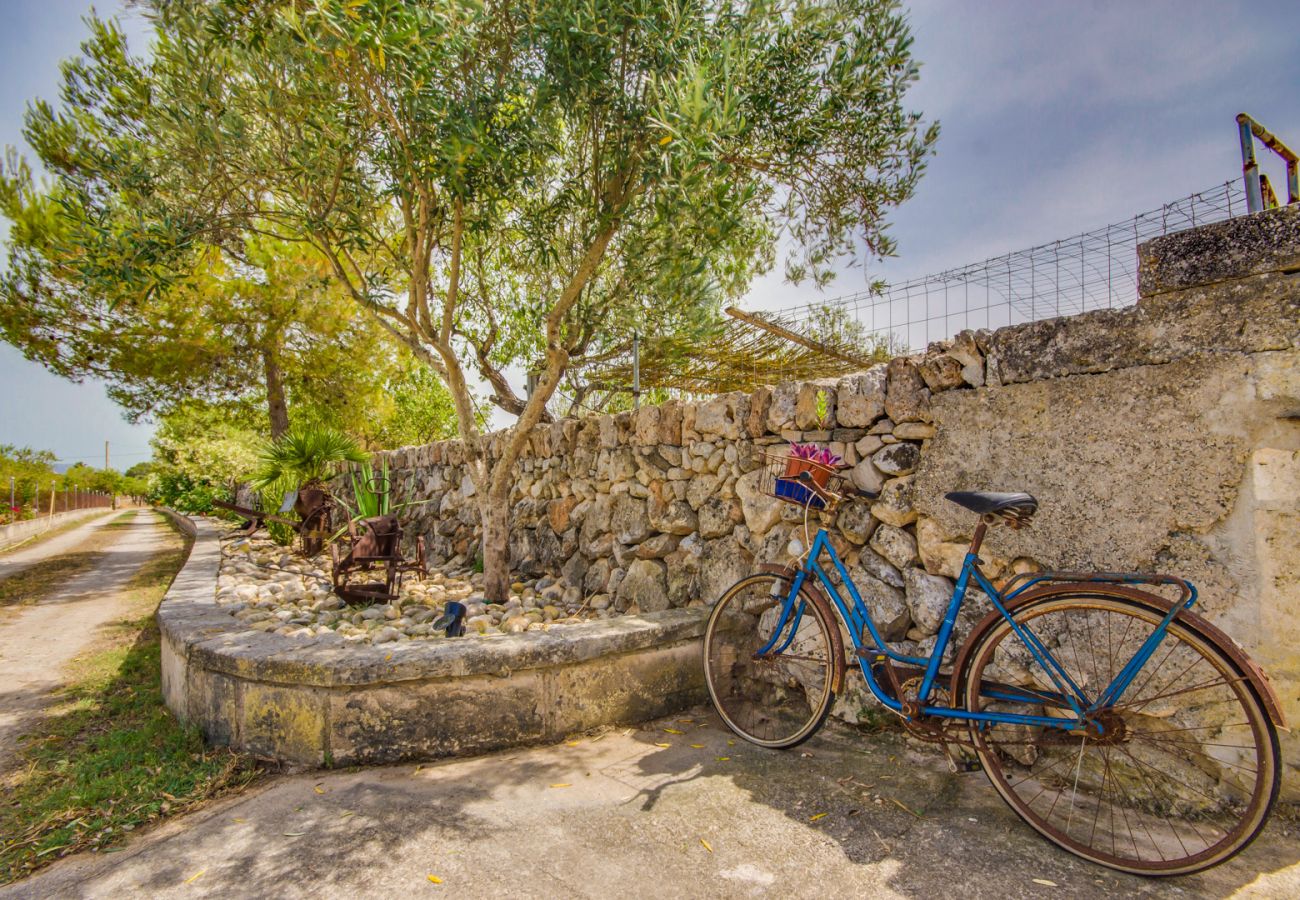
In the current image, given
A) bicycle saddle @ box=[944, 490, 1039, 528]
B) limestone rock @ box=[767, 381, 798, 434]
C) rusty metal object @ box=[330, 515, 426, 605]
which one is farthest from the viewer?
rusty metal object @ box=[330, 515, 426, 605]

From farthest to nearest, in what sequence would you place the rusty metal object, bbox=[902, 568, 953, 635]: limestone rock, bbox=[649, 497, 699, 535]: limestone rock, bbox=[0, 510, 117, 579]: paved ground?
bbox=[0, 510, 117, 579]: paved ground, the rusty metal object, bbox=[649, 497, 699, 535]: limestone rock, bbox=[902, 568, 953, 635]: limestone rock

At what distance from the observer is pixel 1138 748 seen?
222 centimetres

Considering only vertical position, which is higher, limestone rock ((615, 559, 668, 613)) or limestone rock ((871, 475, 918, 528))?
limestone rock ((871, 475, 918, 528))

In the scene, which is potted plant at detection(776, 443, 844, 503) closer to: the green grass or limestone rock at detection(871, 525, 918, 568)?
limestone rock at detection(871, 525, 918, 568)

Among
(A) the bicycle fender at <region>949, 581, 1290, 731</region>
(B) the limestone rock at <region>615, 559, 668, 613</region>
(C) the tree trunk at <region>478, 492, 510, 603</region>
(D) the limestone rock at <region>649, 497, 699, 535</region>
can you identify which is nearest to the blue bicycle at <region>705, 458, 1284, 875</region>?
(A) the bicycle fender at <region>949, 581, 1290, 731</region>

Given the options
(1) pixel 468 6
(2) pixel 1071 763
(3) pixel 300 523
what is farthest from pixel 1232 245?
(3) pixel 300 523

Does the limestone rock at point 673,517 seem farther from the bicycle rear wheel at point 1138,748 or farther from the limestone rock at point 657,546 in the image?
the bicycle rear wheel at point 1138,748

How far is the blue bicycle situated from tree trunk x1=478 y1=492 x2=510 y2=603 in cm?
262

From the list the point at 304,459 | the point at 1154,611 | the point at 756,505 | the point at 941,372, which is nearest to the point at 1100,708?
the point at 1154,611

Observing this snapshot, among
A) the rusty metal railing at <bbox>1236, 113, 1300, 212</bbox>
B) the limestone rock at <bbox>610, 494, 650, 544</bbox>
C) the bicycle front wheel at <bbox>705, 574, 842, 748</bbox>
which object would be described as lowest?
the bicycle front wheel at <bbox>705, 574, 842, 748</bbox>

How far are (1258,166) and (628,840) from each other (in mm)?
3340

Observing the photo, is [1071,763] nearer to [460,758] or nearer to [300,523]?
[460,758]

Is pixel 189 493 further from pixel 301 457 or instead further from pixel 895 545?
pixel 895 545

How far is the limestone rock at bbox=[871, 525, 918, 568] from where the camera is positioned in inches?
112
